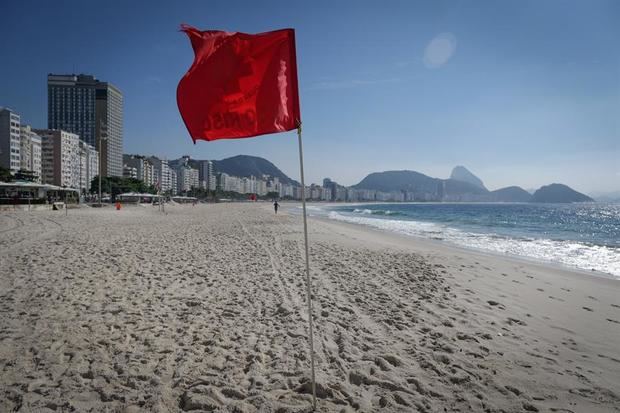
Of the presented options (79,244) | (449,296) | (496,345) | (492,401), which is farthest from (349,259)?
(79,244)

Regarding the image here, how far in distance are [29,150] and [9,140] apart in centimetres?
1127

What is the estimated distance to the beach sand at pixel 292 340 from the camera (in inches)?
126

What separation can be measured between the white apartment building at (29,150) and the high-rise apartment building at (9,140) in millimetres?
5071

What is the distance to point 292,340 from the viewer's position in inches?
175

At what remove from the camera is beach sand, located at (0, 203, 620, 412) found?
3.19 m

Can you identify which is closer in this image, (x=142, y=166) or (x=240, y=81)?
(x=240, y=81)

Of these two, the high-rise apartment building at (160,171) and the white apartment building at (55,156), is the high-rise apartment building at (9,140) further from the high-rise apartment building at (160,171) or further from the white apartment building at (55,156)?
the high-rise apartment building at (160,171)

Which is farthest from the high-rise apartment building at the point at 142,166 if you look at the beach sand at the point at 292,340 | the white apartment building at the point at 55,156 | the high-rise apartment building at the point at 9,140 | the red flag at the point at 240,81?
the red flag at the point at 240,81

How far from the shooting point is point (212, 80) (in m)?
3.38

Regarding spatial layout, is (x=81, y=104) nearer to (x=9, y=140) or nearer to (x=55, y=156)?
(x=55, y=156)

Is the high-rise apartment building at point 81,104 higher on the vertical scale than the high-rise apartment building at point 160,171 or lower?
higher

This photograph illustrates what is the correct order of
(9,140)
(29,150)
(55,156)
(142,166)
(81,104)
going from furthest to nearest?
1. (81,104)
2. (142,166)
3. (55,156)
4. (29,150)
5. (9,140)

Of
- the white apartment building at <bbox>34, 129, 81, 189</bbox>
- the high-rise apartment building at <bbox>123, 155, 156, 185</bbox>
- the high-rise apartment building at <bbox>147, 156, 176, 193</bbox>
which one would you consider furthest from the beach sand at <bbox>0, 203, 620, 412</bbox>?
the high-rise apartment building at <bbox>147, 156, 176, 193</bbox>

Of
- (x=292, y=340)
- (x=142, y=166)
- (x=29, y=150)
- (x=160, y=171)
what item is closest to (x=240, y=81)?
(x=292, y=340)
